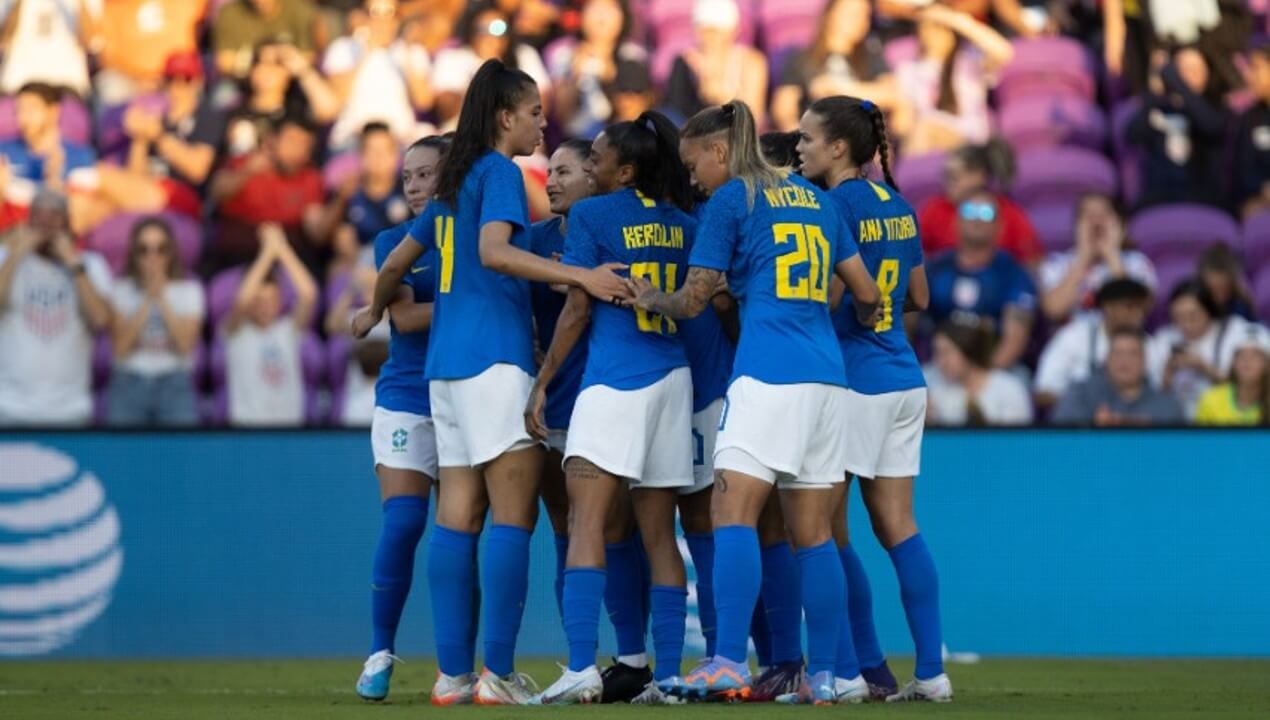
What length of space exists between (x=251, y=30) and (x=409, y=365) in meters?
7.37

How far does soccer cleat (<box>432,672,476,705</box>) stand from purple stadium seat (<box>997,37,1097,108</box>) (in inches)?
327

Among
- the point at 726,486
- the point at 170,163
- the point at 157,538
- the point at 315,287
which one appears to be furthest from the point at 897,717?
the point at 170,163

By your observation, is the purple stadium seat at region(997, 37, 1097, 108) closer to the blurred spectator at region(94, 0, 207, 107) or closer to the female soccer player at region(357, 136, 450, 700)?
the blurred spectator at region(94, 0, 207, 107)

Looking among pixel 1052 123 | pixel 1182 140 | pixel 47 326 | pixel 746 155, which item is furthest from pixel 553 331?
pixel 1182 140

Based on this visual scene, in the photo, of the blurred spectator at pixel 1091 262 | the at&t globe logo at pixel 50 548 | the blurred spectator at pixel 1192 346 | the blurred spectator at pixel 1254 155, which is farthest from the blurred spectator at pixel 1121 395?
the at&t globe logo at pixel 50 548

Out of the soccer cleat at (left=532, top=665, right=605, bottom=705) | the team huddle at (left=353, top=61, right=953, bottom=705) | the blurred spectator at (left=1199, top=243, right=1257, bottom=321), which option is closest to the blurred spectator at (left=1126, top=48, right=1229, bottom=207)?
the blurred spectator at (left=1199, top=243, right=1257, bottom=321)

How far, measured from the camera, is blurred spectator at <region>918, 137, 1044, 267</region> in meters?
13.6

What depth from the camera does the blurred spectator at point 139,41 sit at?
14.9 metres

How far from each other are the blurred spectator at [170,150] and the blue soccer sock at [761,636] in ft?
22.4

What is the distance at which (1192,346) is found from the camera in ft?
42.3

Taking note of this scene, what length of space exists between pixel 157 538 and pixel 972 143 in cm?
617

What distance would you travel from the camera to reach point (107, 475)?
466 inches

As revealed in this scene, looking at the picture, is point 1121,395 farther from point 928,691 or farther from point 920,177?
point 928,691

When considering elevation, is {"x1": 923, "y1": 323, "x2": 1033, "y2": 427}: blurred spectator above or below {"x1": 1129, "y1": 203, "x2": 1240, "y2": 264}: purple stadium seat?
below
